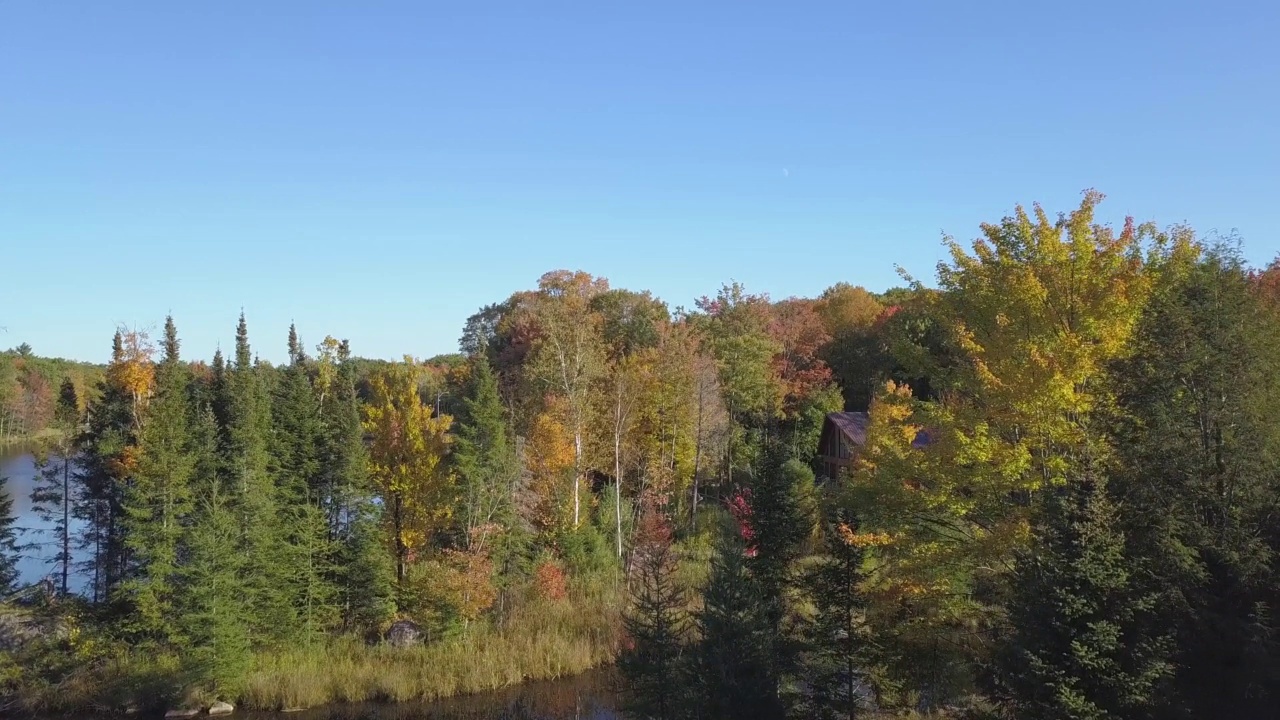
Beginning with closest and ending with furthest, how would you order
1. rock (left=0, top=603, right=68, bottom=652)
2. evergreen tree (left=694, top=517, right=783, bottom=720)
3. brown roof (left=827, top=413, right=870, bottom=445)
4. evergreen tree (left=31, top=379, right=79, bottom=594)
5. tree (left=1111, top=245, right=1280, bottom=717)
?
tree (left=1111, top=245, right=1280, bottom=717)
evergreen tree (left=694, top=517, right=783, bottom=720)
rock (left=0, top=603, right=68, bottom=652)
evergreen tree (left=31, top=379, right=79, bottom=594)
brown roof (left=827, top=413, right=870, bottom=445)

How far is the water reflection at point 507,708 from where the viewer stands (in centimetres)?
2766

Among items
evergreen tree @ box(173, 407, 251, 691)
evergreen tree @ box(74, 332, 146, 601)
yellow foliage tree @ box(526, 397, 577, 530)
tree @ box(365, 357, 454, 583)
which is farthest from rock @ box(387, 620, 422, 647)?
evergreen tree @ box(74, 332, 146, 601)

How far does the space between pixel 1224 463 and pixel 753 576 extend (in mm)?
10972

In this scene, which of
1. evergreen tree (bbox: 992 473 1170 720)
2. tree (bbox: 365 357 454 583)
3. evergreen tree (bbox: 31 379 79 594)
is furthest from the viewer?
evergreen tree (bbox: 31 379 79 594)

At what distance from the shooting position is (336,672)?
30.4 meters

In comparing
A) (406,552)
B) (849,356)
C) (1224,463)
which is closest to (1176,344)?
(1224,463)

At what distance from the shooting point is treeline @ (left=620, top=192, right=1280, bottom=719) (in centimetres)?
1502

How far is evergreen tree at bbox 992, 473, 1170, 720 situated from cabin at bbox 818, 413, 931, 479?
31846mm

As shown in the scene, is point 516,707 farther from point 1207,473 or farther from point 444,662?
point 1207,473

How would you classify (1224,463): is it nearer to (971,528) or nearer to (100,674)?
(971,528)

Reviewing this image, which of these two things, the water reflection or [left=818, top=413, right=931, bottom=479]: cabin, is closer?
the water reflection

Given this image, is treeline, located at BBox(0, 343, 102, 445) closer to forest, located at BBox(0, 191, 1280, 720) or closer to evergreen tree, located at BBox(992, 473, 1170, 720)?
forest, located at BBox(0, 191, 1280, 720)

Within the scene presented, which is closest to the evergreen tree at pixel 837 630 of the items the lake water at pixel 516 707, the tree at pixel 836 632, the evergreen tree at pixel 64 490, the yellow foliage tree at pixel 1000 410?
the tree at pixel 836 632

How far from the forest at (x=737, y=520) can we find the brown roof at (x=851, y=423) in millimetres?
3066
